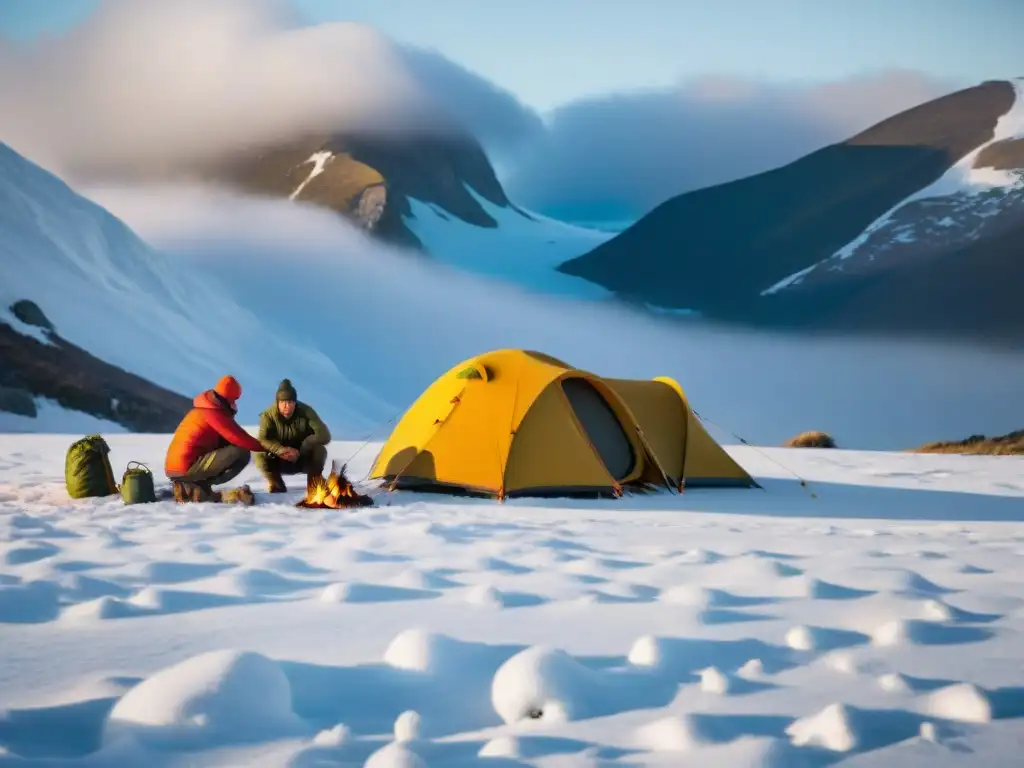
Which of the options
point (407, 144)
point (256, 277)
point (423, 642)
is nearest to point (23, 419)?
point (423, 642)

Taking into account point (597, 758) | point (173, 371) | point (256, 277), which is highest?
point (256, 277)

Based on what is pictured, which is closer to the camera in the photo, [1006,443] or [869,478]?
[869,478]

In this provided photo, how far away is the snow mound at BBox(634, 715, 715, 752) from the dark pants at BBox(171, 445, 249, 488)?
24.2ft

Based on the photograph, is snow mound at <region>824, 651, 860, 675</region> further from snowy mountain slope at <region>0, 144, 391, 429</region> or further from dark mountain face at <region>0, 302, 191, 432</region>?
snowy mountain slope at <region>0, 144, 391, 429</region>

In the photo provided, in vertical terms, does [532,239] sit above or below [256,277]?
above

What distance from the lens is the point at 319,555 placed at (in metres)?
6.74

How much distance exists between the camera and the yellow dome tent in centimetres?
1077

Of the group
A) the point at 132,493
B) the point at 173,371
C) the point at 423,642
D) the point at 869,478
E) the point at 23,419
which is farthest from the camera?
the point at 173,371

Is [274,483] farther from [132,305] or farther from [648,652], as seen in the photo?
[132,305]

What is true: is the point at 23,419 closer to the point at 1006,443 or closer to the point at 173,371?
the point at 173,371

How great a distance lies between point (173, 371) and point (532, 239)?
10028cm

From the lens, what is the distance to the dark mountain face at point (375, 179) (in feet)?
435

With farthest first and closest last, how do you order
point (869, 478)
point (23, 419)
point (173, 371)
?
point (173, 371), point (23, 419), point (869, 478)

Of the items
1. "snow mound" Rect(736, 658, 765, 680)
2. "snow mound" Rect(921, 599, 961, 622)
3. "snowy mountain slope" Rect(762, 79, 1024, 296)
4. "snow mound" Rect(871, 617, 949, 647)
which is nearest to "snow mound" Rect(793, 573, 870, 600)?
"snow mound" Rect(921, 599, 961, 622)
